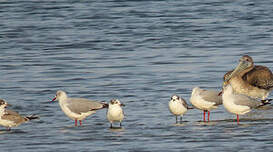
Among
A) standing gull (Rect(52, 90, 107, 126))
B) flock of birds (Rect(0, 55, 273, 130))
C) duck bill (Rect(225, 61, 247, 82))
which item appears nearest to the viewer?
flock of birds (Rect(0, 55, 273, 130))

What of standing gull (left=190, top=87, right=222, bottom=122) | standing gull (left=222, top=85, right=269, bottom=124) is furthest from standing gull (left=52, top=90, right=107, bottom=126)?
standing gull (left=222, top=85, right=269, bottom=124)

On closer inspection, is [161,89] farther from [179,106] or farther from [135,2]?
[135,2]

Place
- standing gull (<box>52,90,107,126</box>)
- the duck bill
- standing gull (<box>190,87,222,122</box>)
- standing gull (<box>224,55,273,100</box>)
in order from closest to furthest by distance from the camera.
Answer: standing gull (<box>52,90,107,126</box>) < standing gull (<box>190,87,222,122</box>) < standing gull (<box>224,55,273,100</box>) < the duck bill

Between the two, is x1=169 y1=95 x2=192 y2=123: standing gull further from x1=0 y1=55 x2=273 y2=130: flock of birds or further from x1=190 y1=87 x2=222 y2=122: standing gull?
x1=190 y1=87 x2=222 y2=122: standing gull

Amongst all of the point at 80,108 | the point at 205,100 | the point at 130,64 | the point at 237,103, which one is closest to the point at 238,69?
the point at 205,100

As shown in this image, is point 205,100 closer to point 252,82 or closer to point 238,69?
point 252,82

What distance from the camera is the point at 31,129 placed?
1584 centimetres

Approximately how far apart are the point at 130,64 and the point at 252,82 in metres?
6.53

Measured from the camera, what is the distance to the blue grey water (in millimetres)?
14469

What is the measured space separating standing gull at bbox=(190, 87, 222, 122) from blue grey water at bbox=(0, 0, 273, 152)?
276 mm

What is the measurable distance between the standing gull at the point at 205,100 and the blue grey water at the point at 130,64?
28 cm

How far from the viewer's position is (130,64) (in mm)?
24812

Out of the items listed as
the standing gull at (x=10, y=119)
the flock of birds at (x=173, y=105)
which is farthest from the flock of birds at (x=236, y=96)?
the standing gull at (x=10, y=119)

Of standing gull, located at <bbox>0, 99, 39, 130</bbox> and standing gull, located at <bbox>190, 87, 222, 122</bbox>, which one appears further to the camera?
standing gull, located at <bbox>190, 87, 222, 122</bbox>
